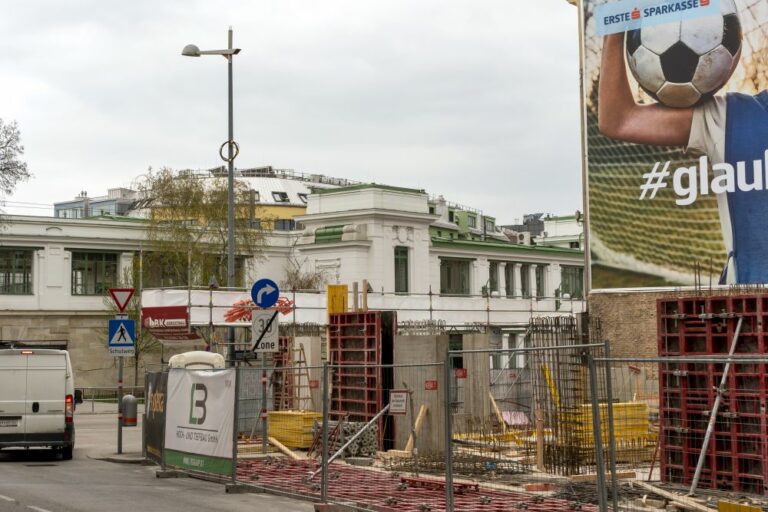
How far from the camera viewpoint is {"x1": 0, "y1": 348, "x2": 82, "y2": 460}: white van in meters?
23.5

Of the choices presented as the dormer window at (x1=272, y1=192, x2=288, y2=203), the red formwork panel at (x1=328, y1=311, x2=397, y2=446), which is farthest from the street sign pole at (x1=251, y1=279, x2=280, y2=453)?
the dormer window at (x1=272, y1=192, x2=288, y2=203)

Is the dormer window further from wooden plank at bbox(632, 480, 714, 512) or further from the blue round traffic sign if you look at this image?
wooden plank at bbox(632, 480, 714, 512)

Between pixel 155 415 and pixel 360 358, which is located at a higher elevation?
pixel 360 358

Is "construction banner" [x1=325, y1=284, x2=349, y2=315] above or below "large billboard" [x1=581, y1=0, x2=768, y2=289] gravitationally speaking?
below

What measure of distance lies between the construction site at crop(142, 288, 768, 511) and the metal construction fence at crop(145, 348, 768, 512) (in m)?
0.03

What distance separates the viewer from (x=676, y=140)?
120 feet

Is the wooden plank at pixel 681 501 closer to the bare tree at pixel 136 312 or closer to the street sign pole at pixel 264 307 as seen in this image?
the street sign pole at pixel 264 307

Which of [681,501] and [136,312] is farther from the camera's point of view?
[136,312]

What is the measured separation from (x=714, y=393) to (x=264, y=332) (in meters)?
7.97

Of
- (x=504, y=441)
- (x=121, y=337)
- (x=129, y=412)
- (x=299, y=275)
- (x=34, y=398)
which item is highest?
(x=299, y=275)

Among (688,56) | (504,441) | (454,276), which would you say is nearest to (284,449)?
(504,441)

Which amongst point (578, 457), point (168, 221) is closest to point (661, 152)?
point (578, 457)

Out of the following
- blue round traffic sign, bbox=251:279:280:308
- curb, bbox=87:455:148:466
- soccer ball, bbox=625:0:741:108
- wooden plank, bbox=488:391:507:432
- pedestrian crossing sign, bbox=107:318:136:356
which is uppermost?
soccer ball, bbox=625:0:741:108

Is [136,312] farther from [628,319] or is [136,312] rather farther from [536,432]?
[536,432]
